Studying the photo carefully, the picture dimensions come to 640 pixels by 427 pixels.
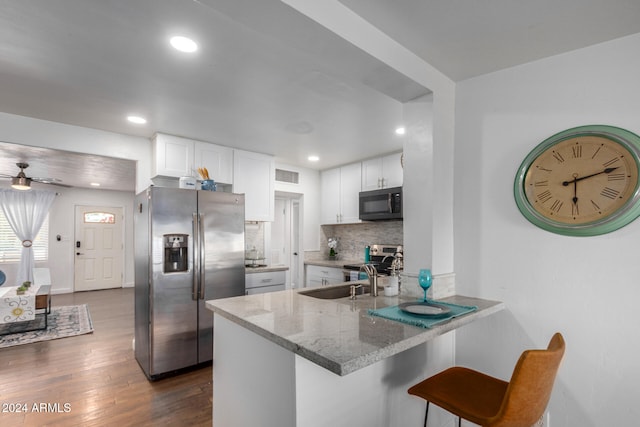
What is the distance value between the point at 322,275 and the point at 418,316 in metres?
3.27

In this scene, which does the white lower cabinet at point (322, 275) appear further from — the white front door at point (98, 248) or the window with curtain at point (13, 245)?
the window with curtain at point (13, 245)

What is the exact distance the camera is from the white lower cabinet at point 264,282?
147 inches

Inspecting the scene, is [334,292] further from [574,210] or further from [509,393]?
[574,210]

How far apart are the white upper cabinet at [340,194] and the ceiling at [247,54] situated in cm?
163

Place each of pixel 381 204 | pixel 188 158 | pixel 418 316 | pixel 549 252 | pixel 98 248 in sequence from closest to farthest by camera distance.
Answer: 1. pixel 418 316
2. pixel 549 252
3. pixel 188 158
4. pixel 381 204
5. pixel 98 248

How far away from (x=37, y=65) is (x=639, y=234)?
3.48 m

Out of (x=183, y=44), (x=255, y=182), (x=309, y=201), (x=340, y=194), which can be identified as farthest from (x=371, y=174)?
(x=183, y=44)

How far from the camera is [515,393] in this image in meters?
1.10

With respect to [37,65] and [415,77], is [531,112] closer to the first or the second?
[415,77]

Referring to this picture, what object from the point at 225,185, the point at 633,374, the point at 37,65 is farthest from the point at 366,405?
the point at 225,185

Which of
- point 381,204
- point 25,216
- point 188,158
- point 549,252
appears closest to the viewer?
point 549,252

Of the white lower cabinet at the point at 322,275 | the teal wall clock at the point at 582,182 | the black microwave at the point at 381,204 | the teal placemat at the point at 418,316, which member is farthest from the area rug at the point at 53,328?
the teal wall clock at the point at 582,182

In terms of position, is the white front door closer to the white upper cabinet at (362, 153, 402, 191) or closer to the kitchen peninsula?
the white upper cabinet at (362, 153, 402, 191)

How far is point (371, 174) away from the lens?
4.43m
